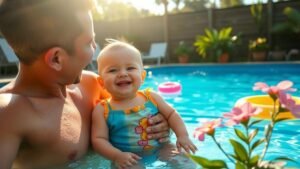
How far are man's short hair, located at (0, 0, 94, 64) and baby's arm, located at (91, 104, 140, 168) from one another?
708 mm

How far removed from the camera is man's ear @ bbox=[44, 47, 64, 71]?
5.49ft

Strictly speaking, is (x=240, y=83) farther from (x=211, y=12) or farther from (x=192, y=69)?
(x=211, y=12)

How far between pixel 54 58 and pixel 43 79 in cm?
20

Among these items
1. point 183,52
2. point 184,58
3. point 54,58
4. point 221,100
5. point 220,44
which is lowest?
point 184,58

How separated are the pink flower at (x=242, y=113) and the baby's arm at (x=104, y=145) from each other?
117cm

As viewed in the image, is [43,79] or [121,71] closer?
[43,79]

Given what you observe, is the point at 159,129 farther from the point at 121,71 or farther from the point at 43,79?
the point at 43,79

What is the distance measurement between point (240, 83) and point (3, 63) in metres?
8.11

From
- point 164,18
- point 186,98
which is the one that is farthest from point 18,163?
point 164,18

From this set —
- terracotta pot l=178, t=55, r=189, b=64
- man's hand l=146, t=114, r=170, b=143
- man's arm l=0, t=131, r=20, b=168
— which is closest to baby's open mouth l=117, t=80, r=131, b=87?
man's hand l=146, t=114, r=170, b=143

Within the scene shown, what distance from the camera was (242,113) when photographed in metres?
0.91

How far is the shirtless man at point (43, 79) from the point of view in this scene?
1.58m

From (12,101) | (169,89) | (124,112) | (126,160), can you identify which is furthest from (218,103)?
(12,101)

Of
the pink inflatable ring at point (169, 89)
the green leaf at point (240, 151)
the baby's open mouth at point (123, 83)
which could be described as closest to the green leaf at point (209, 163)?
the green leaf at point (240, 151)
